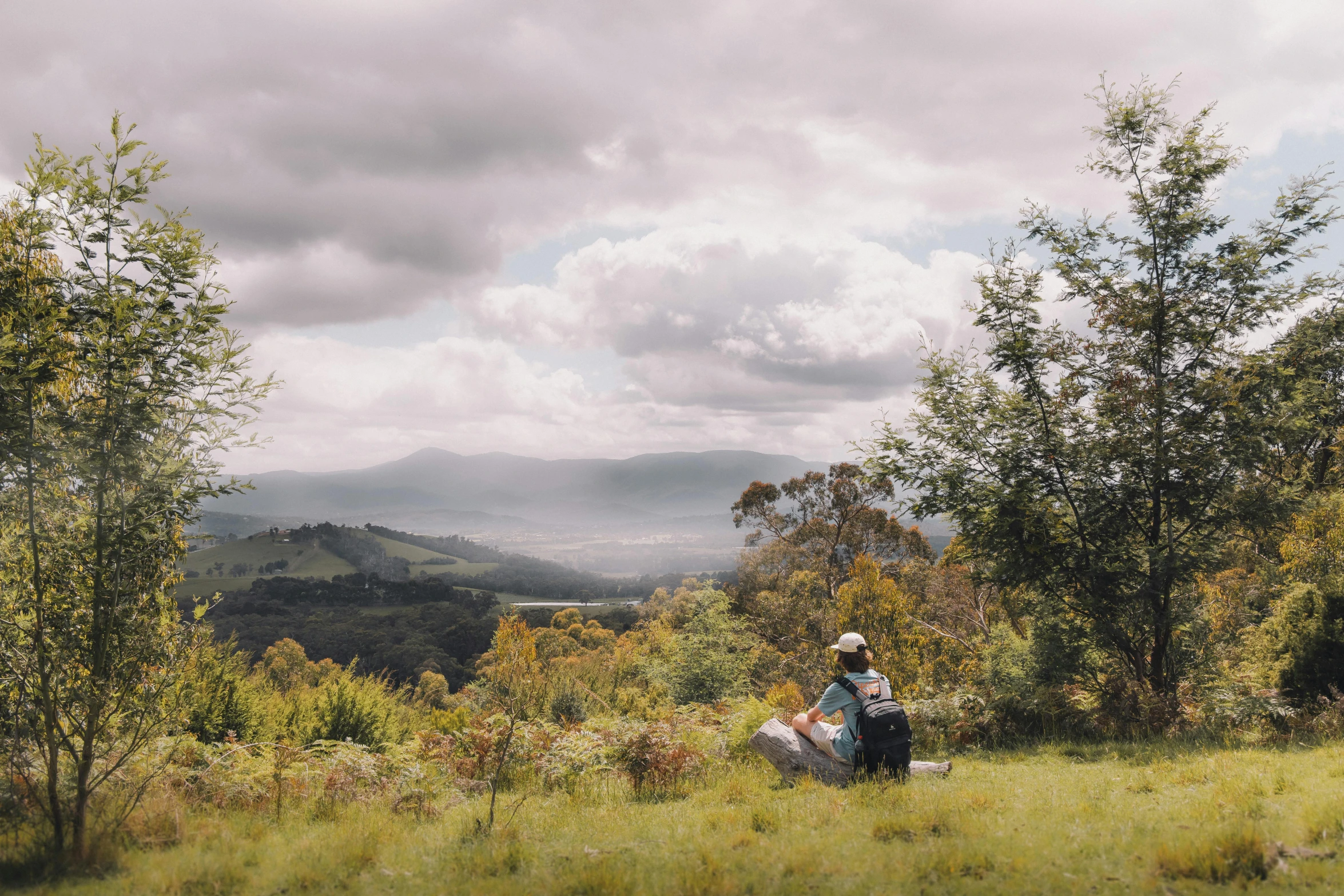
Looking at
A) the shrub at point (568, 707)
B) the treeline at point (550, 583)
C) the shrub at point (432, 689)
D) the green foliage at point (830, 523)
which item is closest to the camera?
the shrub at point (568, 707)

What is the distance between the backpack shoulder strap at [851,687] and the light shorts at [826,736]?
539 mm

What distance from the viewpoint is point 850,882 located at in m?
4.26

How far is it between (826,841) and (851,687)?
1.96 m

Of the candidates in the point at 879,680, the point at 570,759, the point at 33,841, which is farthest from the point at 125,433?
the point at 879,680

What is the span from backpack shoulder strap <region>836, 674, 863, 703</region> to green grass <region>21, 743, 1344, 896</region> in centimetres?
84

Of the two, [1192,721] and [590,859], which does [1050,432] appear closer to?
[1192,721]

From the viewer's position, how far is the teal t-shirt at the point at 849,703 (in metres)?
6.79

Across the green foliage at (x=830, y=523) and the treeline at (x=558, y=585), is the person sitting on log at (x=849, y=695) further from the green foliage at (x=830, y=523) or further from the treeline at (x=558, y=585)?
the treeline at (x=558, y=585)

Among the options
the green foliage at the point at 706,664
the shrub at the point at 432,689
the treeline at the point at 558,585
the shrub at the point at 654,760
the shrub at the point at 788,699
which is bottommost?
the treeline at the point at 558,585

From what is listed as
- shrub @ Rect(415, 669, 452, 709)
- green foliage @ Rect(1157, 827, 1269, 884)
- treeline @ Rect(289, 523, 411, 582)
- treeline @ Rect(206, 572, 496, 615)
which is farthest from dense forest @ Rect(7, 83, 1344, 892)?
treeline @ Rect(289, 523, 411, 582)

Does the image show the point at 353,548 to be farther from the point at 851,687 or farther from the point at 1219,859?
the point at 1219,859

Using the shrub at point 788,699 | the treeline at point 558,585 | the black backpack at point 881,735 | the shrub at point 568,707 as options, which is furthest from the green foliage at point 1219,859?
the treeline at point 558,585

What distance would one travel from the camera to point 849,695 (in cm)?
686

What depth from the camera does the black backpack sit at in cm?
664
